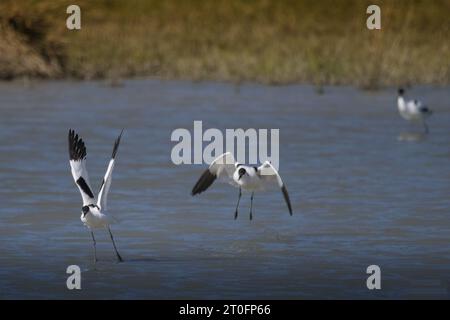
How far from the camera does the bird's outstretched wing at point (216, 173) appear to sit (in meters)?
12.5

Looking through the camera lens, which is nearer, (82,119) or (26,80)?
(82,119)

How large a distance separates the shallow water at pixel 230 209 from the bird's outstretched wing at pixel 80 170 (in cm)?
47

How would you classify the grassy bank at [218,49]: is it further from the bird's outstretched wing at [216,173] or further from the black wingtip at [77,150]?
the black wingtip at [77,150]

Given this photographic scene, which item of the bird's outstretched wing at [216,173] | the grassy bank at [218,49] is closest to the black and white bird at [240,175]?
the bird's outstretched wing at [216,173]

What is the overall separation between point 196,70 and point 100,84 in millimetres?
2008

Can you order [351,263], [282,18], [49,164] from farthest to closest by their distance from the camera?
[282,18] < [49,164] < [351,263]

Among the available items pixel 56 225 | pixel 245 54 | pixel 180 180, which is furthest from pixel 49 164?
pixel 245 54

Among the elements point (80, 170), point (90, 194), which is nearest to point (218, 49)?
point (80, 170)

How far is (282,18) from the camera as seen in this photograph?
3856cm

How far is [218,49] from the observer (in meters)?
29.8

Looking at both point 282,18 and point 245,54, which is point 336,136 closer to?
point 245,54

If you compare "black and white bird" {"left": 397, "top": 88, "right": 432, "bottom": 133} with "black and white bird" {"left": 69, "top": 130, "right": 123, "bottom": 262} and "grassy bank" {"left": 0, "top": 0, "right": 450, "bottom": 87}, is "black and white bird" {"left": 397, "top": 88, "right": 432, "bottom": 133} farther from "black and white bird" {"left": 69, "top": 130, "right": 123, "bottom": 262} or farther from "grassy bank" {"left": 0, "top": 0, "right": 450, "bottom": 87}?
"black and white bird" {"left": 69, "top": 130, "right": 123, "bottom": 262}

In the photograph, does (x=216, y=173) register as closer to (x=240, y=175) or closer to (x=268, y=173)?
(x=240, y=175)

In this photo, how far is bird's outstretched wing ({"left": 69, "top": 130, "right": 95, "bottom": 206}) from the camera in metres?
10.5
